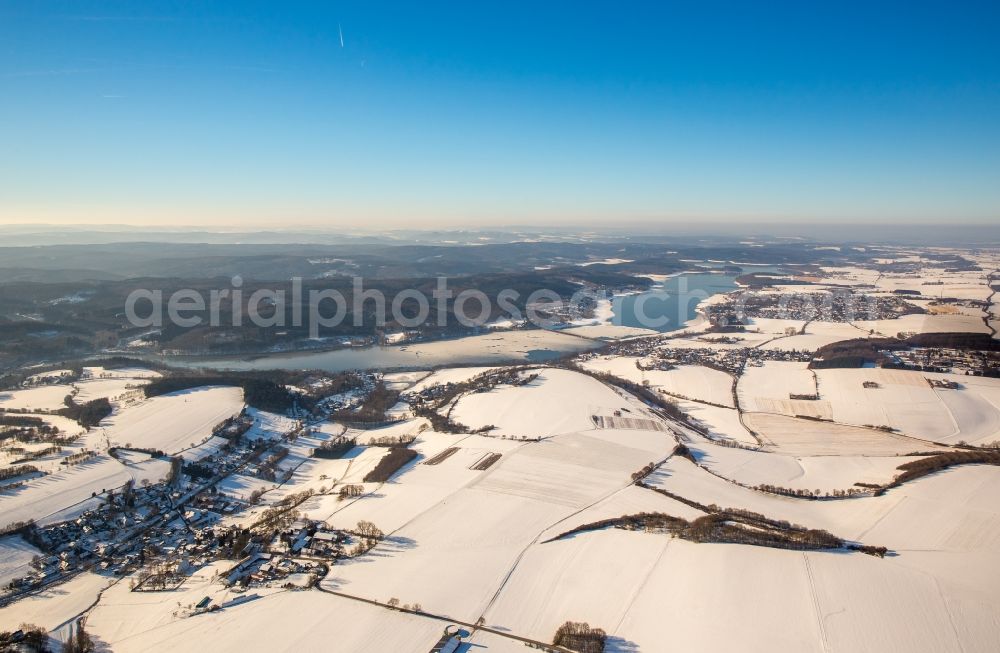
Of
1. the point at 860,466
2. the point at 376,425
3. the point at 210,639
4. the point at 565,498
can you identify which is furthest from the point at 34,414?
the point at 860,466

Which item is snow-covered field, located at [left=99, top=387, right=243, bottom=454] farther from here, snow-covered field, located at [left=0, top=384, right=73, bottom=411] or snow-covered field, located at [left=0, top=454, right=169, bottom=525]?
snow-covered field, located at [left=0, top=384, right=73, bottom=411]

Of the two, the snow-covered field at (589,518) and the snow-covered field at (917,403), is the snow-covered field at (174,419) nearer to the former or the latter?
the snow-covered field at (589,518)

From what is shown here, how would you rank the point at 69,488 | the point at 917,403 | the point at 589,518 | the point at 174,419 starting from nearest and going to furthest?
the point at 589,518 → the point at 69,488 → the point at 174,419 → the point at 917,403

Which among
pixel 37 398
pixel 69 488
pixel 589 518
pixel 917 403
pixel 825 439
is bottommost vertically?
pixel 825 439

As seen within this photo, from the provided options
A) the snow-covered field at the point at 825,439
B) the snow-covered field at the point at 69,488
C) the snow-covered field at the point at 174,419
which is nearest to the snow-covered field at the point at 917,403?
the snow-covered field at the point at 825,439

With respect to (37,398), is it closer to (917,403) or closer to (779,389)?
(779,389)

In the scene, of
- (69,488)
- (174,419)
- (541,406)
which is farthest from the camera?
(541,406)

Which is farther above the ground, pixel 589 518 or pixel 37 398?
pixel 37 398

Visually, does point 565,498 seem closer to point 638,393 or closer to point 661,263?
point 638,393

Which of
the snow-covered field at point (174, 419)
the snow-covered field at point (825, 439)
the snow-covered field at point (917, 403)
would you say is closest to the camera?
the snow-covered field at point (174, 419)

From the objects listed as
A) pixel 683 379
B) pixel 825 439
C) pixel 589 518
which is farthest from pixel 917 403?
pixel 589 518

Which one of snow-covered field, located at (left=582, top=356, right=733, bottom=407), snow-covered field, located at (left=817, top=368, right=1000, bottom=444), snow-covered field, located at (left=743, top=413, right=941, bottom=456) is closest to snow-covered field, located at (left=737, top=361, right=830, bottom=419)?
snow-covered field, located at (left=817, top=368, right=1000, bottom=444)
